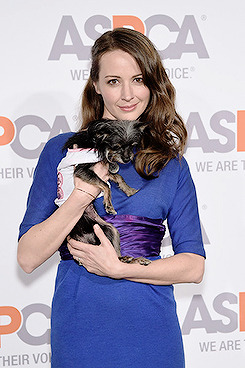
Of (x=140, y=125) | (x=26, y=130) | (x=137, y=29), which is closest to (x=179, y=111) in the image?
(x=137, y=29)

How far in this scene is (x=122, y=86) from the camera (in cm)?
174

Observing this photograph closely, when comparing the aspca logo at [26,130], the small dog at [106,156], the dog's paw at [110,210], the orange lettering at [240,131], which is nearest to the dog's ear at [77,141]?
the small dog at [106,156]

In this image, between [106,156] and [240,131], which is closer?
[106,156]

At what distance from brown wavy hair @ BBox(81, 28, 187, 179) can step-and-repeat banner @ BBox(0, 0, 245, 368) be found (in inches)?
35.8

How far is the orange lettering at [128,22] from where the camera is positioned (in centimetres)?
281

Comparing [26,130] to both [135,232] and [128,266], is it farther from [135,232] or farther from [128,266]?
[128,266]

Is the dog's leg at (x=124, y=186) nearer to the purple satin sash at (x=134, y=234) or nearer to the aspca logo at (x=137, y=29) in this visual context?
the purple satin sash at (x=134, y=234)

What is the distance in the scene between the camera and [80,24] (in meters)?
2.79

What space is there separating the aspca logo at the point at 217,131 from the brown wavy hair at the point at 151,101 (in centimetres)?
101

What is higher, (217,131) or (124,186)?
(217,131)

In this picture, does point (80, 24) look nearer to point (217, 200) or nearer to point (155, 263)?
point (217, 200)

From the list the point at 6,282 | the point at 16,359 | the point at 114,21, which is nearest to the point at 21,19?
the point at 114,21

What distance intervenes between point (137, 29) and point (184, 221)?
1.52 m

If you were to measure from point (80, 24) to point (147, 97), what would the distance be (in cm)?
121
